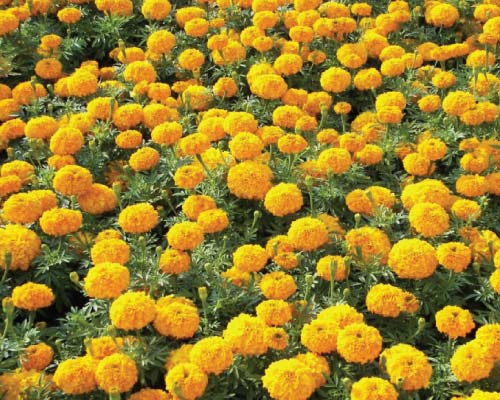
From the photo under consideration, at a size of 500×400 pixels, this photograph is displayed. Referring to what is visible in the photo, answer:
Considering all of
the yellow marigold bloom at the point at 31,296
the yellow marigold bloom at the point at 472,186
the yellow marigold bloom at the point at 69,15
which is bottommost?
the yellow marigold bloom at the point at 31,296

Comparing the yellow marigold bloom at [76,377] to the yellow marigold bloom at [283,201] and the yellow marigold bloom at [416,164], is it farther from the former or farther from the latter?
the yellow marigold bloom at [416,164]

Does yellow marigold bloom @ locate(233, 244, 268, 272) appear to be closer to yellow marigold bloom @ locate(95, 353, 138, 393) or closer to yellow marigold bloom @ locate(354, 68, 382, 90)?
yellow marigold bloom @ locate(95, 353, 138, 393)

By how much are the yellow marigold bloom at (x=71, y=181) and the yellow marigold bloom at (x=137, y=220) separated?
31 centimetres

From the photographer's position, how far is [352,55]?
501 centimetres

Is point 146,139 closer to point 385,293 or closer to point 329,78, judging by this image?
point 329,78

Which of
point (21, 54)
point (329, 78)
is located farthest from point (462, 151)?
point (21, 54)

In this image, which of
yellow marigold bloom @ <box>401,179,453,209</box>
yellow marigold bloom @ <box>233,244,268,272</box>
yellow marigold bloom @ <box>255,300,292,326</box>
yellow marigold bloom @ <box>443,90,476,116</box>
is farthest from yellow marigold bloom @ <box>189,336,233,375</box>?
yellow marigold bloom @ <box>443,90,476,116</box>

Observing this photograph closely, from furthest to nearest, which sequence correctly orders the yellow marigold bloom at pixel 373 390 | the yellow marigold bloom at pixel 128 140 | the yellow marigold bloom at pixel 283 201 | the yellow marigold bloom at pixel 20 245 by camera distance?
the yellow marigold bloom at pixel 128 140 → the yellow marigold bloom at pixel 283 201 → the yellow marigold bloom at pixel 20 245 → the yellow marigold bloom at pixel 373 390

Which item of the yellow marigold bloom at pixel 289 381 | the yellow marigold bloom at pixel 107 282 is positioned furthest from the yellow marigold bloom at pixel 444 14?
the yellow marigold bloom at pixel 289 381

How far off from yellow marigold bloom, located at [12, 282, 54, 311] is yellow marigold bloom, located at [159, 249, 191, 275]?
1.60 ft

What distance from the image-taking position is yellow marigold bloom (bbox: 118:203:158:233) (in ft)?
11.8

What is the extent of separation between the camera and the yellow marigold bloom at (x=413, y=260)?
11.1 ft

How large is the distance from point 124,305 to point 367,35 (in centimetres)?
298

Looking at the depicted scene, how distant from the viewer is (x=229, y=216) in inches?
157
